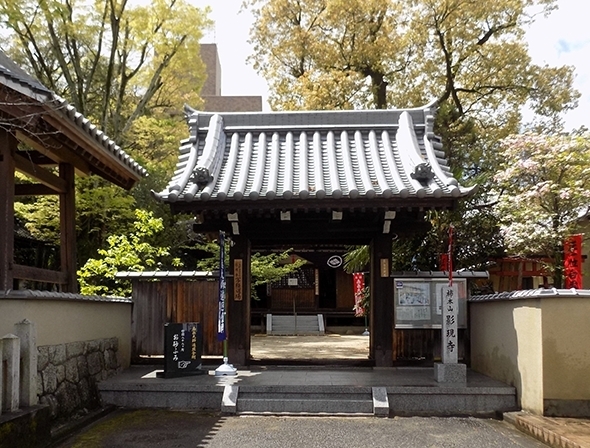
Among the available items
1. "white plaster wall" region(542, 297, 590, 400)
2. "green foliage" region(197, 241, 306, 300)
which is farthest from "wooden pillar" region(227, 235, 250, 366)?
"green foliage" region(197, 241, 306, 300)

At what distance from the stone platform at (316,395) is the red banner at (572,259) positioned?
561 centimetres

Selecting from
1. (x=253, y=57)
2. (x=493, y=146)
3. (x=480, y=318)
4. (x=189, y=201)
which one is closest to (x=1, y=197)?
(x=189, y=201)

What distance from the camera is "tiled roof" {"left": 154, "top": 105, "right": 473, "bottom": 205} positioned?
990 centimetres

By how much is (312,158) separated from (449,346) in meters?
4.76

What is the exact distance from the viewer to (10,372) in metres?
6.09

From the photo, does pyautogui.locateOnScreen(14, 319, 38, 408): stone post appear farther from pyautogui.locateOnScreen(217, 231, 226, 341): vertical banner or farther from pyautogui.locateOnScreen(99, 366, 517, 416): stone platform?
pyautogui.locateOnScreen(217, 231, 226, 341): vertical banner

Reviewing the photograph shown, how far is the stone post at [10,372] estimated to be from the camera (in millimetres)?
6090

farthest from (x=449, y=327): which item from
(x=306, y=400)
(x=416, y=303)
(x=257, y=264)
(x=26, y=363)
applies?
(x=257, y=264)

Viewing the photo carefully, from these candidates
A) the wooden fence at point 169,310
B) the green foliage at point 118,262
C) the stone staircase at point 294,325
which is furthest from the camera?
the stone staircase at point 294,325

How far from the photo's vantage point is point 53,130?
8.29 m

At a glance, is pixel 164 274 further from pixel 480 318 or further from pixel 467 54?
pixel 467 54

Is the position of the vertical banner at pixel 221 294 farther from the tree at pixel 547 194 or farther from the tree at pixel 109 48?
the tree at pixel 109 48

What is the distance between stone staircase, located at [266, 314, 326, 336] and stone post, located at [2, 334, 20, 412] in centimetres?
2052

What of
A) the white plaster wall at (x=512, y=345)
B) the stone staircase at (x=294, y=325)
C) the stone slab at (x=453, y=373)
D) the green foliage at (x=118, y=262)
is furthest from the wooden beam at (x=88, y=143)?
the stone staircase at (x=294, y=325)
